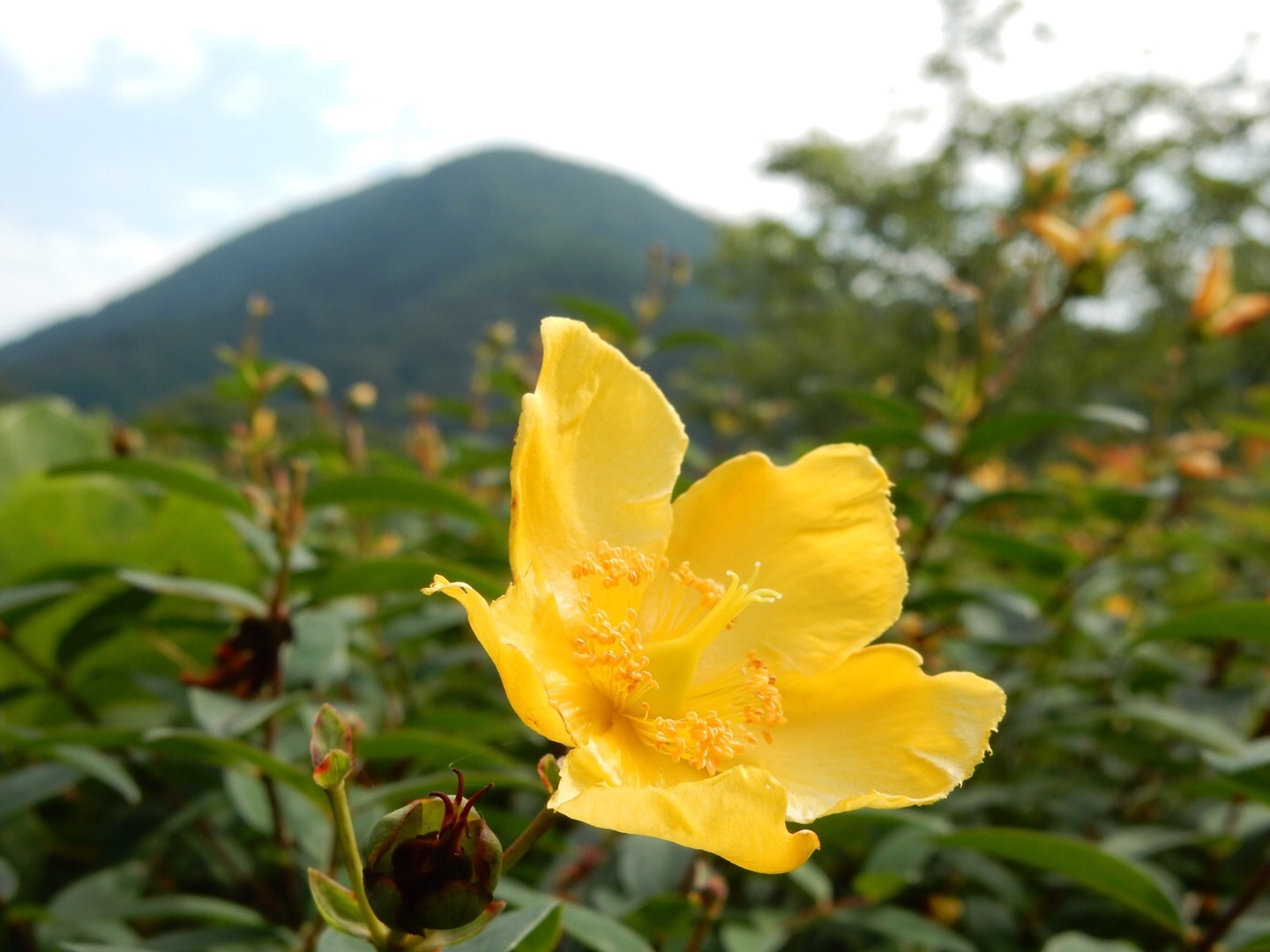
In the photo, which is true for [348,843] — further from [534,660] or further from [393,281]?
[393,281]

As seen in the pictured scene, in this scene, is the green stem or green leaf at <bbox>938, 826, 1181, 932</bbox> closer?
the green stem

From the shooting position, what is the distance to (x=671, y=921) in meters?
0.80

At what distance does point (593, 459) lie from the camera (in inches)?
25.7

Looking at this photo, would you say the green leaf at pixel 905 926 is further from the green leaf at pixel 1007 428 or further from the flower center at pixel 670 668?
the green leaf at pixel 1007 428

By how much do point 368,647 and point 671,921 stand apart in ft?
1.81

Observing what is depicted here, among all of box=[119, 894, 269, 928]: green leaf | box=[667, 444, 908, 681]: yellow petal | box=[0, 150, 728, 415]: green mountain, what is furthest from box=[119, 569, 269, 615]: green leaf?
box=[0, 150, 728, 415]: green mountain

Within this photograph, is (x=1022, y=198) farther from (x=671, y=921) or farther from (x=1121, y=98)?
(x=1121, y=98)

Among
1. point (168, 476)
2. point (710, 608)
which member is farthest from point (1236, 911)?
point (168, 476)

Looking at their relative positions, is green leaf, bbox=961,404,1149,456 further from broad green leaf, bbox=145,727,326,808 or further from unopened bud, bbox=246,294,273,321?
unopened bud, bbox=246,294,273,321

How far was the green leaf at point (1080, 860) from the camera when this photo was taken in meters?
0.75

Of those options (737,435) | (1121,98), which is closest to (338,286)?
(1121,98)

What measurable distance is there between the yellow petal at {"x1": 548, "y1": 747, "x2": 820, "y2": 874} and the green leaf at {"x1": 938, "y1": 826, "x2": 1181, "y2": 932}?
1.22 ft

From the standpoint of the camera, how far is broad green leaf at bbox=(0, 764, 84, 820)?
2.60 feet

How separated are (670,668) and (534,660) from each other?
100 mm
